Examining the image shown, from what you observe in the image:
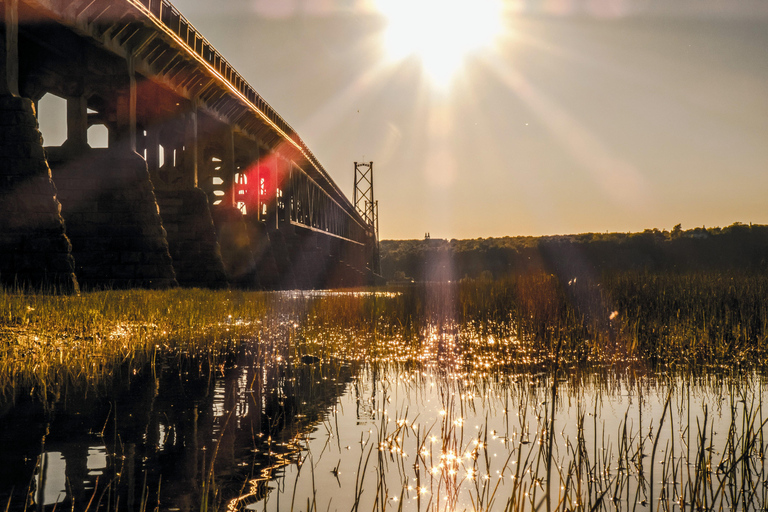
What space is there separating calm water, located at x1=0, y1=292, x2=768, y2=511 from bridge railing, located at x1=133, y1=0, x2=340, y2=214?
14.9 metres

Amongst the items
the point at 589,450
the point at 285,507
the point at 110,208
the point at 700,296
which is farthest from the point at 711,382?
the point at 110,208

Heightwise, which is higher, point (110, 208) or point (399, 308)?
point (110, 208)

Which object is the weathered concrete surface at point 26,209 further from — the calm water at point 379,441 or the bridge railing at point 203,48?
the calm water at point 379,441

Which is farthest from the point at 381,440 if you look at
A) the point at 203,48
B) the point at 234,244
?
the point at 234,244

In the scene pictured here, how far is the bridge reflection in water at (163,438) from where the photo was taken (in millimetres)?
3004

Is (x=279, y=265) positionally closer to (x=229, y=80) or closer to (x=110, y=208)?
(x=229, y=80)

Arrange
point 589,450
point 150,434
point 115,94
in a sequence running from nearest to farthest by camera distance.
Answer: point 589,450
point 150,434
point 115,94

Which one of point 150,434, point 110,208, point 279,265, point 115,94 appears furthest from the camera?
point 279,265

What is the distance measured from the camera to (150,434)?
13.5 ft

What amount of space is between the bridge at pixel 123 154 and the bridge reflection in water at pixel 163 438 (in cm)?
767

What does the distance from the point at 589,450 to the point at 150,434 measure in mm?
2782

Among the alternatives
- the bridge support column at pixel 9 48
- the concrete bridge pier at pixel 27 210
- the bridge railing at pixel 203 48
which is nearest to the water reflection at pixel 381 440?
the concrete bridge pier at pixel 27 210

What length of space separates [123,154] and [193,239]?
202 inches

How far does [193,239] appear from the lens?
21781mm
